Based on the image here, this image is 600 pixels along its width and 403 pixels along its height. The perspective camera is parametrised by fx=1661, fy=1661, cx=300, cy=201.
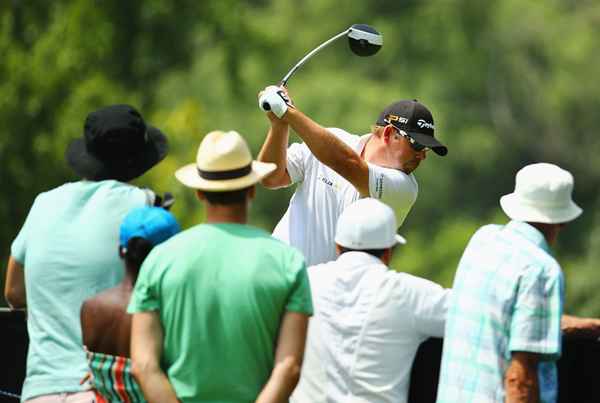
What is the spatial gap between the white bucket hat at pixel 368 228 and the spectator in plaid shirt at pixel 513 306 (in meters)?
0.33

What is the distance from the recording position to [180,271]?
600cm

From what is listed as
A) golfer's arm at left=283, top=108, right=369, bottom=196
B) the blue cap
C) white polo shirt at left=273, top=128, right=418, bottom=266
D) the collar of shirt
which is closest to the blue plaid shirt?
the collar of shirt

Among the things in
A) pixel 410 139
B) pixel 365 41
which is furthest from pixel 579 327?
pixel 365 41

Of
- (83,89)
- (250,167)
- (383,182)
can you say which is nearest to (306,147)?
(383,182)

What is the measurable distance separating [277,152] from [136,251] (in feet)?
6.67

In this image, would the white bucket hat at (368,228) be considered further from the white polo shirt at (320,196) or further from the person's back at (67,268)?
the white polo shirt at (320,196)

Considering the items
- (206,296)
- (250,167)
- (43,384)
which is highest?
(250,167)

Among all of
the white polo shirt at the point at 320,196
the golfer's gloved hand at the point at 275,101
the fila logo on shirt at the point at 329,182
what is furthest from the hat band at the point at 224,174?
the fila logo on shirt at the point at 329,182

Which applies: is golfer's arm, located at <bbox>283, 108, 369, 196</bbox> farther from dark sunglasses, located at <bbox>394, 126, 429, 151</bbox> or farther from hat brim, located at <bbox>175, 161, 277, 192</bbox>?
hat brim, located at <bbox>175, 161, 277, 192</bbox>

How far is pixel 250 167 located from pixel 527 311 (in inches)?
47.0

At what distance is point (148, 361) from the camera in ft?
19.7

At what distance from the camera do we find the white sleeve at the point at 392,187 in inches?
328

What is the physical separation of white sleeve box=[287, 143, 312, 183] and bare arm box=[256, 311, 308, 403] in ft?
8.22

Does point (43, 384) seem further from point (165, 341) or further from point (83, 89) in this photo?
point (83, 89)
